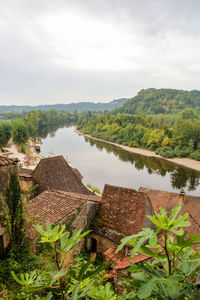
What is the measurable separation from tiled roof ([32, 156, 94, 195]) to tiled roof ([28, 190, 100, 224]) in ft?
14.5

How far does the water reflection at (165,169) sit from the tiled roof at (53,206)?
31.5 meters

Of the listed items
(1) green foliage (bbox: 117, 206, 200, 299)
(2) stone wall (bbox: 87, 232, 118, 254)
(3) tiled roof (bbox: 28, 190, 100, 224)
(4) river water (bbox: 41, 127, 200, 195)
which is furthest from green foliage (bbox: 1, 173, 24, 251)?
(4) river water (bbox: 41, 127, 200, 195)

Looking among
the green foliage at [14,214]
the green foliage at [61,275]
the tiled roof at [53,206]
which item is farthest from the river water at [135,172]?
the green foliage at [61,275]

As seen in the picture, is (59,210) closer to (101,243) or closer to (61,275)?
(101,243)

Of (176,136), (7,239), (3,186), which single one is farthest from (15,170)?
(176,136)

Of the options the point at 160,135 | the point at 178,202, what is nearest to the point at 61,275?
the point at 178,202

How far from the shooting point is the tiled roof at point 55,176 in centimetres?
1684

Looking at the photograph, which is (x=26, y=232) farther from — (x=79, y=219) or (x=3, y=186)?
(x=79, y=219)

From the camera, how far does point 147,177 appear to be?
4359 cm

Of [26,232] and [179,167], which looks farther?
[179,167]

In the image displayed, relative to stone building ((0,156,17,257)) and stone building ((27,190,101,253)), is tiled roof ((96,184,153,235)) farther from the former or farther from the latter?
stone building ((0,156,17,257))

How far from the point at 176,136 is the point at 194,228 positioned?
60291 millimetres

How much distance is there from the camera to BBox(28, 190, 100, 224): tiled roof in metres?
10.3

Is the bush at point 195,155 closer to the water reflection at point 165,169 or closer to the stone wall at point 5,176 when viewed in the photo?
the water reflection at point 165,169
